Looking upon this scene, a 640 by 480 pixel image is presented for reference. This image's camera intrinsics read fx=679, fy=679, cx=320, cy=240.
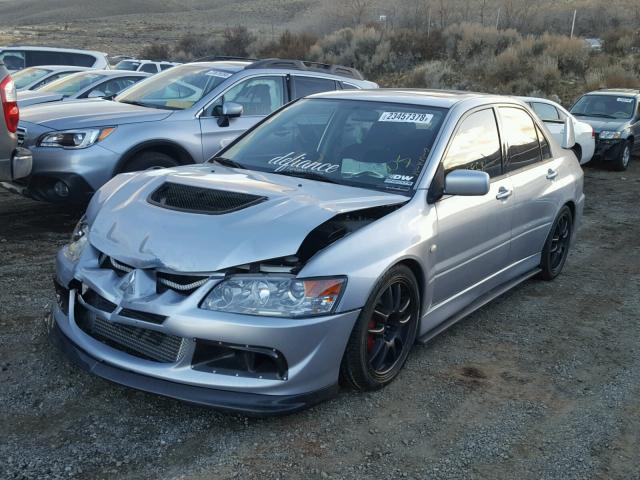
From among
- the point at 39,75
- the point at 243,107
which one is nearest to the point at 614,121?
the point at 243,107

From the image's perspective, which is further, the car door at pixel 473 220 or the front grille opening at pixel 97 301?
the car door at pixel 473 220

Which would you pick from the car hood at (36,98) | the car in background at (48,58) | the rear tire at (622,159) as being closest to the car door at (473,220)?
the car hood at (36,98)

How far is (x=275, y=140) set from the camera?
4898 millimetres

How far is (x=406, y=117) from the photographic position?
181 inches

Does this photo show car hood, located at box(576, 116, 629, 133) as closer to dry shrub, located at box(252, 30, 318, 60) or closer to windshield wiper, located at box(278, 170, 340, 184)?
windshield wiper, located at box(278, 170, 340, 184)

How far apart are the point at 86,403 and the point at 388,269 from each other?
175cm

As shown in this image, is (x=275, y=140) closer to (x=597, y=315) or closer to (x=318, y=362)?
(x=318, y=362)

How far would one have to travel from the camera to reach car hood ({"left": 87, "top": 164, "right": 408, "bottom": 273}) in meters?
3.33

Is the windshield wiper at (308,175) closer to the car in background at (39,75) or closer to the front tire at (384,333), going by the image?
the front tire at (384,333)

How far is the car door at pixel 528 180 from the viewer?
5.17 meters

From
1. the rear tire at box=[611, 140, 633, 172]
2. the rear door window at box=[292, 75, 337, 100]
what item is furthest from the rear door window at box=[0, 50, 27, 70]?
the rear tire at box=[611, 140, 633, 172]

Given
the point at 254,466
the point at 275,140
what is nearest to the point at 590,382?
the point at 254,466

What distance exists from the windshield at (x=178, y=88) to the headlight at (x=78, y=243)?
3337 mm

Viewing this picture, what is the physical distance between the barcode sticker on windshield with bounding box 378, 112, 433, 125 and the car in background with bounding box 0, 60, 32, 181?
10.9 feet
